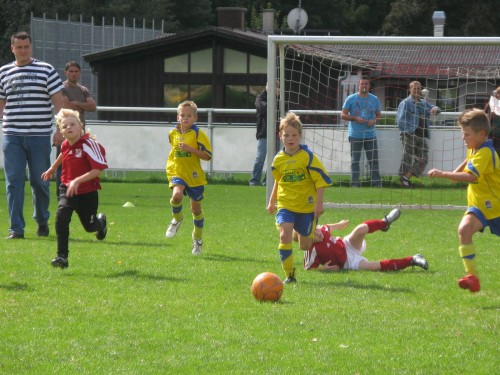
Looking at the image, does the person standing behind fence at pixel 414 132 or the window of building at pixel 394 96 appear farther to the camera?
the window of building at pixel 394 96

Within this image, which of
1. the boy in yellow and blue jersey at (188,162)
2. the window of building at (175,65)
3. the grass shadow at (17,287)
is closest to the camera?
the grass shadow at (17,287)

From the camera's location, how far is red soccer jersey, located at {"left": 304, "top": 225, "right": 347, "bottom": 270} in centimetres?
998

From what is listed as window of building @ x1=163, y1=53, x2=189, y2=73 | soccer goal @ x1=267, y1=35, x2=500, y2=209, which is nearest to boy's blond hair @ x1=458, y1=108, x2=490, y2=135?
soccer goal @ x1=267, y1=35, x2=500, y2=209

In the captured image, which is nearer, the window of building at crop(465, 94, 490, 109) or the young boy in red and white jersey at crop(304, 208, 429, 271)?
the young boy in red and white jersey at crop(304, 208, 429, 271)

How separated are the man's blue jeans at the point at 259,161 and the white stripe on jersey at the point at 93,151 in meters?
11.0

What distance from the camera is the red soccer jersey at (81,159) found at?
32.9 ft

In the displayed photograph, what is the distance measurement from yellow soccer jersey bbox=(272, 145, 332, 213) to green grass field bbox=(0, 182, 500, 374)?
2.20 feet

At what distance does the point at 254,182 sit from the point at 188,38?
55.6 ft

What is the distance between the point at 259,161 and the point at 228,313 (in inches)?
531

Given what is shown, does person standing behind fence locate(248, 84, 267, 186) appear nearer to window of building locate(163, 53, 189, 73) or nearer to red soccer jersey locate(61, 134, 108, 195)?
red soccer jersey locate(61, 134, 108, 195)

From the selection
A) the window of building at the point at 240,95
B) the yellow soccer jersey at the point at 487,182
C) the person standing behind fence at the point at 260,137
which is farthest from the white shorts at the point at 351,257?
the window of building at the point at 240,95

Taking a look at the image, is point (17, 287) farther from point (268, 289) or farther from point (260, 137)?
point (260, 137)

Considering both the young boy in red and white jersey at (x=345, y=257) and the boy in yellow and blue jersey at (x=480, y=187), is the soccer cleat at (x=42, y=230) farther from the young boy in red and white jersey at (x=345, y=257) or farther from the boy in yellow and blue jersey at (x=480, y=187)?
the boy in yellow and blue jersey at (x=480, y=187)

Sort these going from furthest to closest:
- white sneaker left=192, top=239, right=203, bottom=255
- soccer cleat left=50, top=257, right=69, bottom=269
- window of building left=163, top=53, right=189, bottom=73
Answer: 1. window of building left=163, top=53, right=189, bottom=73
2. white sneaker left=192, top=239, right=203, bottom=255
3. soccer cleat left=50, top=257, right=69, bottom=269
